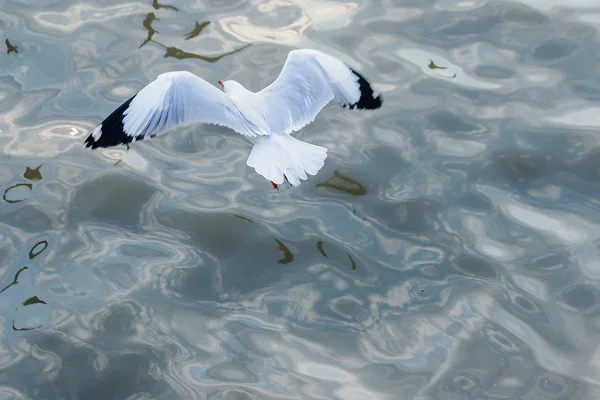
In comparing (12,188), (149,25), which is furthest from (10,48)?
(12,188)

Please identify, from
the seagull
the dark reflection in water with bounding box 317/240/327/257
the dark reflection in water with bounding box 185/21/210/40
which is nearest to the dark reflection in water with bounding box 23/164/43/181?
the seagull

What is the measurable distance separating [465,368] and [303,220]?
1486 mm

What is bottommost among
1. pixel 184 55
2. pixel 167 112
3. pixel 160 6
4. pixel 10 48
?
pixel 10 48

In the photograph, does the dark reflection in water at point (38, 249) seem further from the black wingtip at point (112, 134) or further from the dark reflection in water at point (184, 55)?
the dark reflection in water at point (184, 55)

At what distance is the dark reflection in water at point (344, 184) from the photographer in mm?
5465

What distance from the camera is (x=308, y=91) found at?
5461 millimetres

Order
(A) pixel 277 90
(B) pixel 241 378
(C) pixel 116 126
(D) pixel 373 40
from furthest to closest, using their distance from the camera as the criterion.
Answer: (D) pixel 373 40 → (A) pixel 277 90 → (C) pixel 116 126 → (B) pixel 241 378

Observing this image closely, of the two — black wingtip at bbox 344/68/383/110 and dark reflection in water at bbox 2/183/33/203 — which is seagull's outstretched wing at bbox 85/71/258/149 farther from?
black wingtip at bbox 344/68/383/110

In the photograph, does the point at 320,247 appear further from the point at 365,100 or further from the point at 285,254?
the point at 365,100

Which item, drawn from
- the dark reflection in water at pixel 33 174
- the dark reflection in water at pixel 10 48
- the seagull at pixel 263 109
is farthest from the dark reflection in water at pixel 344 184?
the dark reflection in water at pixel 10 48

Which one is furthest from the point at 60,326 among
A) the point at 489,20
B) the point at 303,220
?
the point at 489,20

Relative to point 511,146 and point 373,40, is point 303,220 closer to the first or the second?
point 511,146

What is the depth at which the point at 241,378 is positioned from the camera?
4281 mm

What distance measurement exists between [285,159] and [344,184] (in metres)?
0.78
